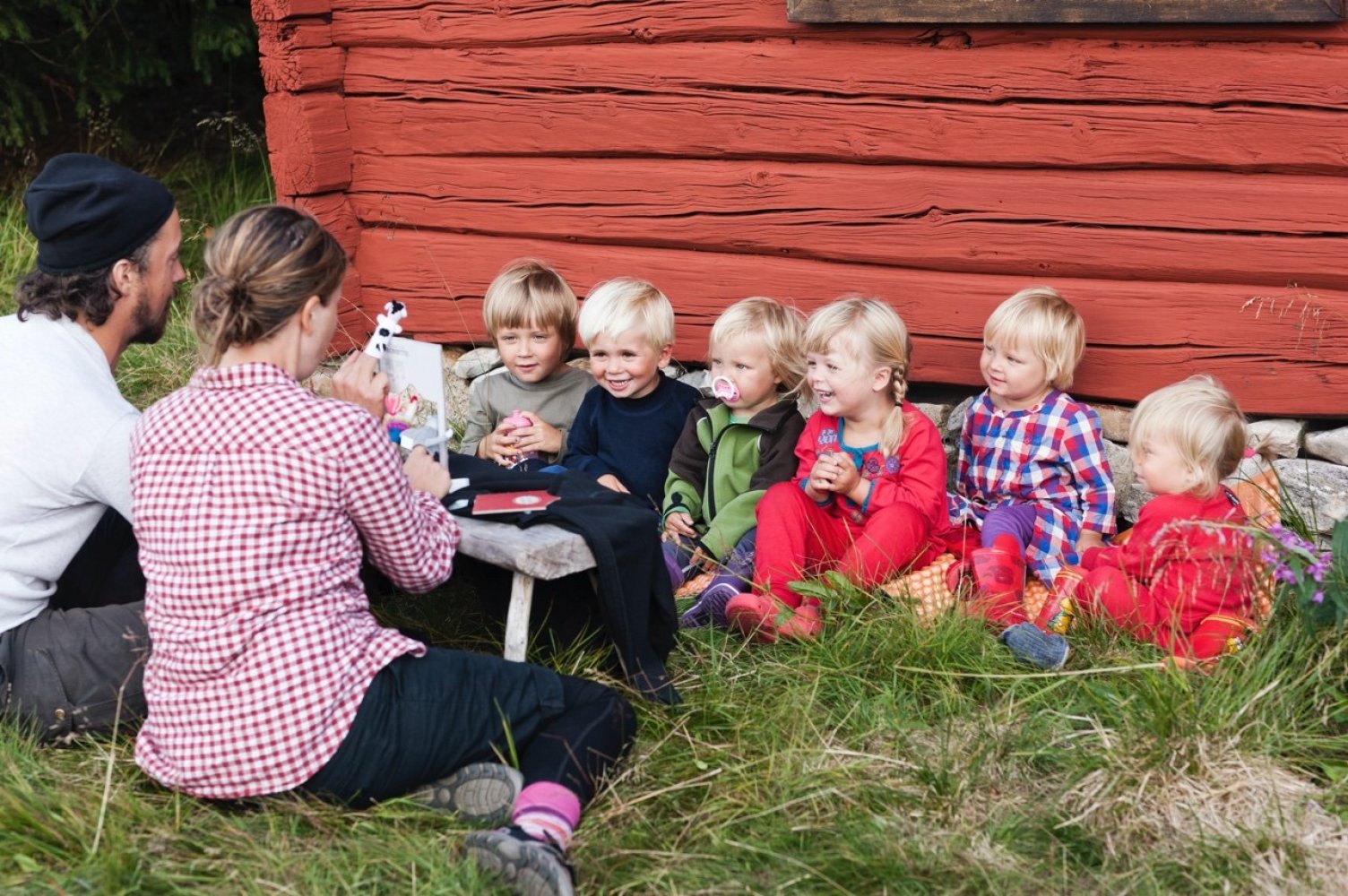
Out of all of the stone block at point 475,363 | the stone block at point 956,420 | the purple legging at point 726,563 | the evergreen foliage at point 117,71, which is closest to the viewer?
the purple legging at point 726,563

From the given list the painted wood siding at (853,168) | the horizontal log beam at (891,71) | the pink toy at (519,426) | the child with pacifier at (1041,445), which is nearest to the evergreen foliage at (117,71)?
the painted wood siding at (853,168)

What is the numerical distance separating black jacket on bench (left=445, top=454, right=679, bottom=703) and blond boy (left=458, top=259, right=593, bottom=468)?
1101 millimetres

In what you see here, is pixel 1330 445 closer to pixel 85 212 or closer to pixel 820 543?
pixel 820 543

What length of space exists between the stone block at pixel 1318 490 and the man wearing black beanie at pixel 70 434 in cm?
296

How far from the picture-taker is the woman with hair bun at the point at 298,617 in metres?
2.73

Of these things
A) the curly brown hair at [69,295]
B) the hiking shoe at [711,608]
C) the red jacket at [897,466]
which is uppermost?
the curly brown hair at [69,295]

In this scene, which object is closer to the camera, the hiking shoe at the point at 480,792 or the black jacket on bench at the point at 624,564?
the hiking shoe at the point at 480,792

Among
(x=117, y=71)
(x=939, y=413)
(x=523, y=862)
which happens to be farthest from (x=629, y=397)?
(x=117, y=71)

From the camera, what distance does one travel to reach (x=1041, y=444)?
4.16m

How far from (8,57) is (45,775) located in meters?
5.10

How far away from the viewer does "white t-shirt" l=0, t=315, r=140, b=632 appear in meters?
3.11

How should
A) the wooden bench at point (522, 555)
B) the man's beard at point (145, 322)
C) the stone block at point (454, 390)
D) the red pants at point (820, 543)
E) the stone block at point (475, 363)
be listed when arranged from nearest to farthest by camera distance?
the wooden bench at point (522, 555) → the man's beard at point (145, 322) → the red pants at point (820, 543) → the stone block at point (475, 363) → the stone block at point (454, 390)

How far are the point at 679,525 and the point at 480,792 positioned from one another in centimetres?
157

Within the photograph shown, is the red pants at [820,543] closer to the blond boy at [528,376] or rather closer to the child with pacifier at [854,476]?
the child with pacifier at [854,476]
